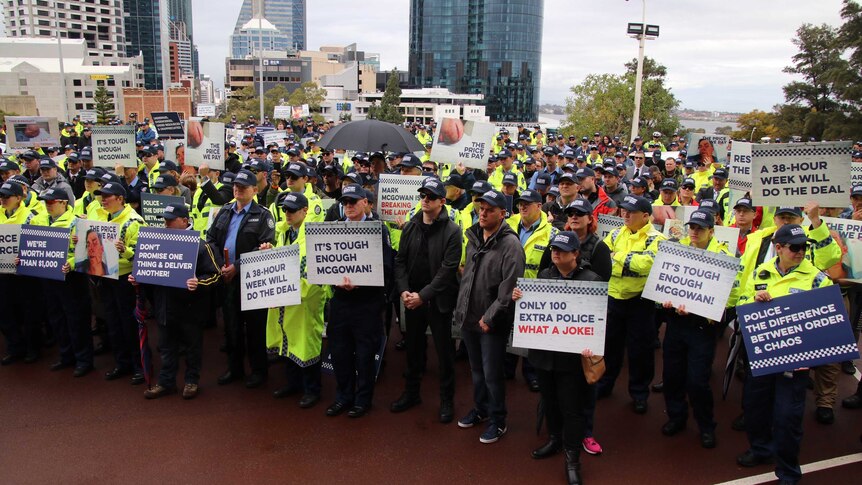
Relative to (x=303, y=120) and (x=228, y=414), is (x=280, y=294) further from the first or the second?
(x=303, y=120)

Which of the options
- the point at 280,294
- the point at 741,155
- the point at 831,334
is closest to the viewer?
the point at 831,334

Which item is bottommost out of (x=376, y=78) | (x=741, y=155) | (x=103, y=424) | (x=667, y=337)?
(x=103, y=424)

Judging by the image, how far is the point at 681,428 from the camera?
20.4ft

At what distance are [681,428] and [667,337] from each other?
3.16ft

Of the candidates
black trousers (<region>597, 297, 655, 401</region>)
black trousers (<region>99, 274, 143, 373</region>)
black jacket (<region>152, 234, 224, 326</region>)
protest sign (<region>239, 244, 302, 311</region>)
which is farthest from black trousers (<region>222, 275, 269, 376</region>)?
black trousers (<region>597, 297, 655, 401</region>)

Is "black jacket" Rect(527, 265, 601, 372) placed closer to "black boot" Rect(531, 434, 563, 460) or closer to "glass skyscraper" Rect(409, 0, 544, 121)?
"black boot" Rect(531, 434, 563, 460)

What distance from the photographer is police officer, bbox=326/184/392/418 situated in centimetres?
622

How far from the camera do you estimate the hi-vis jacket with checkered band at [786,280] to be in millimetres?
5148

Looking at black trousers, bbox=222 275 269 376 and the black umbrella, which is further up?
the black umbrella

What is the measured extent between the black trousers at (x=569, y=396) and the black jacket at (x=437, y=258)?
46.7 inches

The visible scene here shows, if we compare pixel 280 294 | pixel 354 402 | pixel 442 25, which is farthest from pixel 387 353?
pixel 442 25

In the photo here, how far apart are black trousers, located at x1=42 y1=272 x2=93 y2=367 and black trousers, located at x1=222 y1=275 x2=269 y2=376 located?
5.33 ft

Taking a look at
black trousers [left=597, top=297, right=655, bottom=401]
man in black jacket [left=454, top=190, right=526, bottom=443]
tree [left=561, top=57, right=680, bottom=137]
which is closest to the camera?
man in black jacket [left=454, top=190, right=526, bottom=443]

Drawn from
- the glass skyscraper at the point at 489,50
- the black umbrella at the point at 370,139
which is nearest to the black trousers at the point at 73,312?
the black umbrella at the point at 370,139
